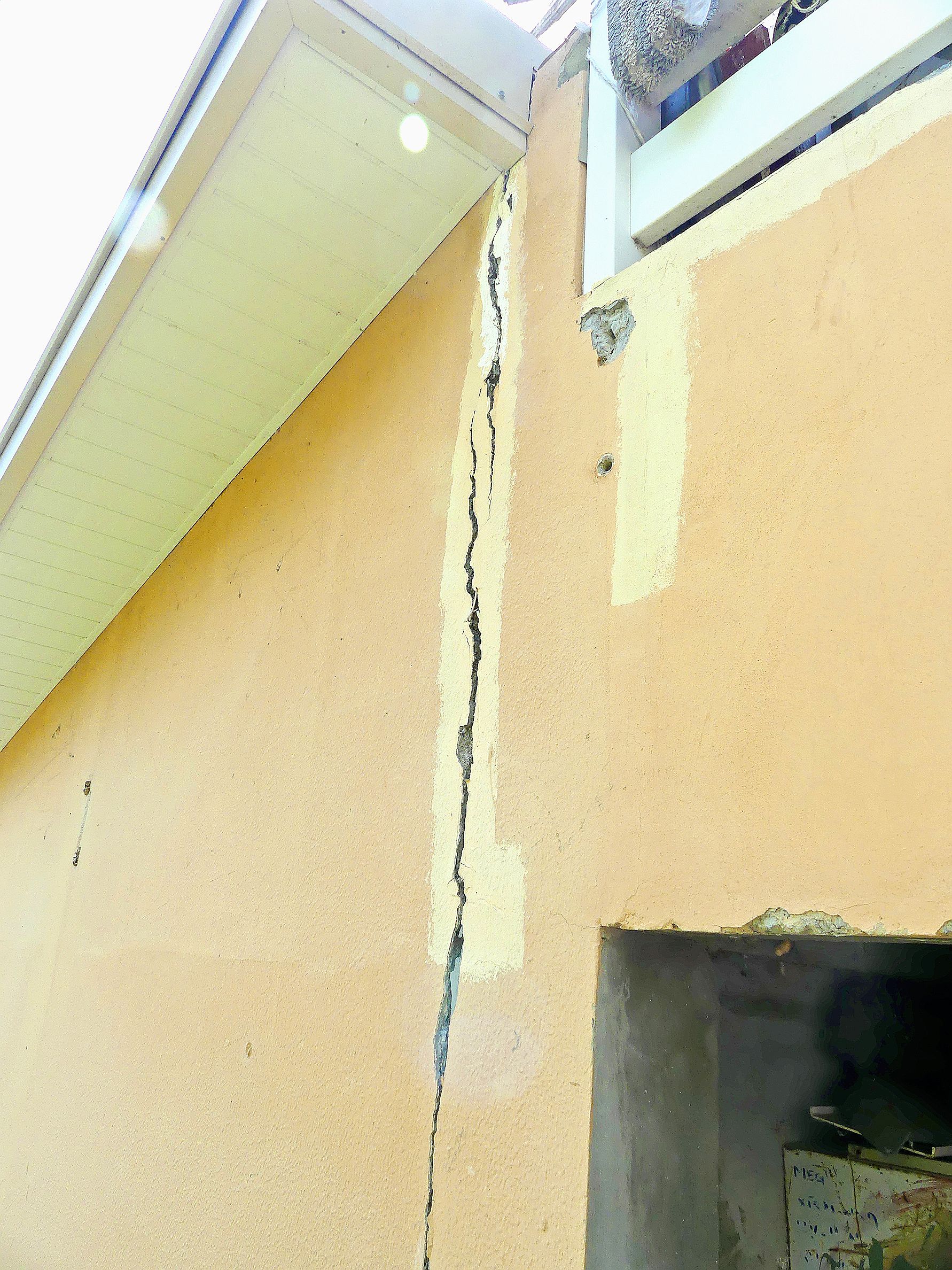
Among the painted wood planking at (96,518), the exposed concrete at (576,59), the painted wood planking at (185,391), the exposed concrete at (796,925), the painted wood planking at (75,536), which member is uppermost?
the exposed concrete at (576,59)

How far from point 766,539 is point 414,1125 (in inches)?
38.5

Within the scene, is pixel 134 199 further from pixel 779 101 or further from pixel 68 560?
pixel 68 560

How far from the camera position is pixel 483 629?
1489mm

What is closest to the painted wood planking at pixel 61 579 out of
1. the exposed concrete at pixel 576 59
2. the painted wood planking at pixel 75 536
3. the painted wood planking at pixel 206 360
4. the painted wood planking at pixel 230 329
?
the painted wood planking at pixel 75 536

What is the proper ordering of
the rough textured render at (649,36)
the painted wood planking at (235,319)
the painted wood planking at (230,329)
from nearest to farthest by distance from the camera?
the rough textured render at (649,36)
the painted wood planking at (235,319)
the painted wood planking at (230,329)

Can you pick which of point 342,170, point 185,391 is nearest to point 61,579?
point 185,391

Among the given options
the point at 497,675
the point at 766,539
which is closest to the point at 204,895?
the point at 497,675

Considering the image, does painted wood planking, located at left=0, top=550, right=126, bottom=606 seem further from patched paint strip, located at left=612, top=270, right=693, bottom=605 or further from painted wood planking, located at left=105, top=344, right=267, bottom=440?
patched paint strip, located at left=612, top=270, right=693, bottom=605

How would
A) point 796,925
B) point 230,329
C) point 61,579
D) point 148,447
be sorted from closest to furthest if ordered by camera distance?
point 796,925 → point 230,329 → point 148,447 → point 61,579

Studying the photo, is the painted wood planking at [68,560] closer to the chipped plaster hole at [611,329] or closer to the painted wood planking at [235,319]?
the painted wood planking at [235,319]

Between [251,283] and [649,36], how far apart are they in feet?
3.31

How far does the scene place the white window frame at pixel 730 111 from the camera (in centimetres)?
115

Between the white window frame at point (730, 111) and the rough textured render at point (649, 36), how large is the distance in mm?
24

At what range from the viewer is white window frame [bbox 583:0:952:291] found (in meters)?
1.15
